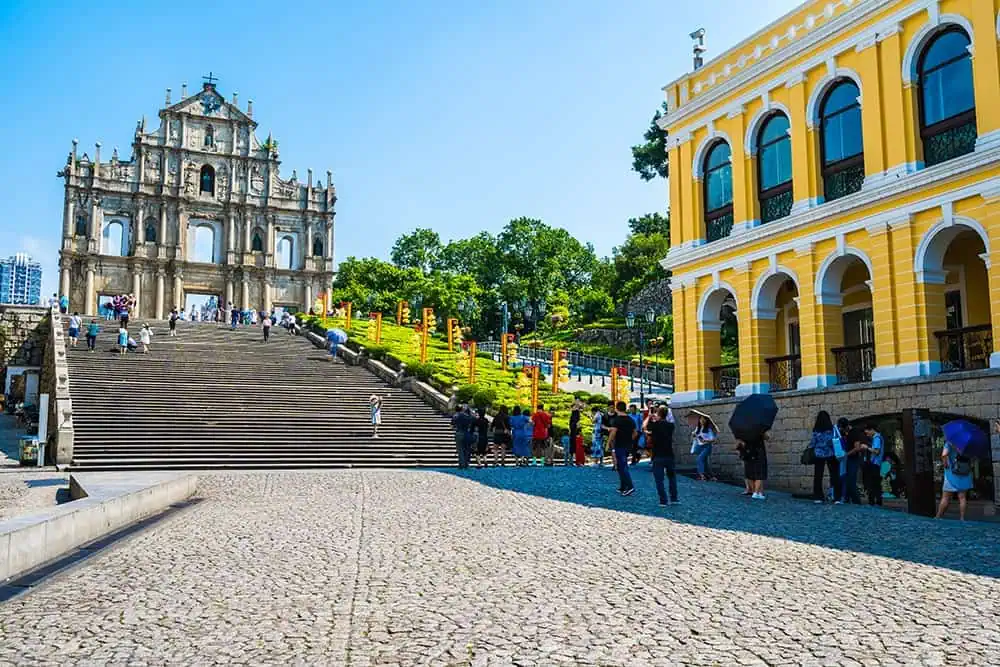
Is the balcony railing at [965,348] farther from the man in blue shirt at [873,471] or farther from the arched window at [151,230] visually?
the arched window at [151,230]

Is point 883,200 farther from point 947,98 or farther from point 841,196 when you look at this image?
point 947,98

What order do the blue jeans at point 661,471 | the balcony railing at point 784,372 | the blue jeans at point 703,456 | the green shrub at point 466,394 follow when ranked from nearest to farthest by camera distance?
the blue jeans at point 661,471
the blue jeans at point 703,456
the balcony railing at point 784,372
the green shrub at point 466,394

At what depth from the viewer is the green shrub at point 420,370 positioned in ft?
97.7

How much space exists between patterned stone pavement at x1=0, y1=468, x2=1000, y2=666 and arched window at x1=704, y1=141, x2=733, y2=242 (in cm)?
1030

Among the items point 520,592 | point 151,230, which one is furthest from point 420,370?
point 151,230

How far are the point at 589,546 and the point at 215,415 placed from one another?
1697 cm

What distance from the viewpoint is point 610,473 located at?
19000 millimetres

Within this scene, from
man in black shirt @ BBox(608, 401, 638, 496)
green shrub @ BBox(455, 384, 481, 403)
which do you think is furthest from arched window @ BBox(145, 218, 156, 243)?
man in black shirt @ BBox(608, 401, 638, 496)

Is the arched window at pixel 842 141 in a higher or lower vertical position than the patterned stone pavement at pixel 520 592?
higher

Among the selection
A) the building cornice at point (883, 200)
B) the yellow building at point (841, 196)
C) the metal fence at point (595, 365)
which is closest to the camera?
the building cornice at point (883, 200)

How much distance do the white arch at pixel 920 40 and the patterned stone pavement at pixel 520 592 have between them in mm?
8781

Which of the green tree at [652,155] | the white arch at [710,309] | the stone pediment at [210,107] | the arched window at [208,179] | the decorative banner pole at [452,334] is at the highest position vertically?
the stone pediment at [210,107]

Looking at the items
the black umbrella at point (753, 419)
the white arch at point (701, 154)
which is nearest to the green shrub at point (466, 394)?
the white arch at point (701, 154)

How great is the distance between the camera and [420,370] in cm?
3012
